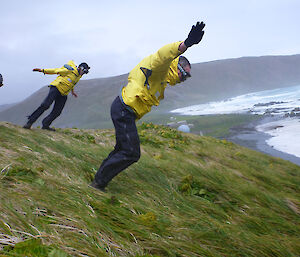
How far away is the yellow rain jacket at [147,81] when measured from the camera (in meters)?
3.45

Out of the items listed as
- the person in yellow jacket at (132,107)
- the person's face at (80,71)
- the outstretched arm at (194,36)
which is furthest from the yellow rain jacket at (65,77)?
the outstretched arm at (194,36)

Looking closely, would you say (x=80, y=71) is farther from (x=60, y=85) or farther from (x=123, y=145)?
(x=123, y=145)

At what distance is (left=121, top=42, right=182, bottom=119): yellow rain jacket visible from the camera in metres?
3.45

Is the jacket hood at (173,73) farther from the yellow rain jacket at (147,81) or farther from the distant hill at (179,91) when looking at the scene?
the distant hill at (179,91)

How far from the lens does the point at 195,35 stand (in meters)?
3.11

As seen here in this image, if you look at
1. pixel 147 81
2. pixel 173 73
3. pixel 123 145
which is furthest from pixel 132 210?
pixel 173 73

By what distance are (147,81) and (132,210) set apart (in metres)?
1.77

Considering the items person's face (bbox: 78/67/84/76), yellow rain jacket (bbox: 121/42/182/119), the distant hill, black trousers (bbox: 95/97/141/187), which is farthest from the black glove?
the distant hill

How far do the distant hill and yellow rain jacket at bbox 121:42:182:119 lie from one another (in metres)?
104

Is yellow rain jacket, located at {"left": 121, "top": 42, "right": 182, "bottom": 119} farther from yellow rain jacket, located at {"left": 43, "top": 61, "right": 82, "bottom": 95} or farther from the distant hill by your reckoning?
the distant hill

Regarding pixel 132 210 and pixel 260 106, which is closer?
pixel 132 210

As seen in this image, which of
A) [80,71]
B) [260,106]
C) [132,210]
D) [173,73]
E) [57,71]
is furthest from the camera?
[260,106]

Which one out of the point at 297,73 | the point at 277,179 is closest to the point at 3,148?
the point at 277,179

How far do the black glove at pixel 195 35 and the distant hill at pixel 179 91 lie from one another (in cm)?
10481
